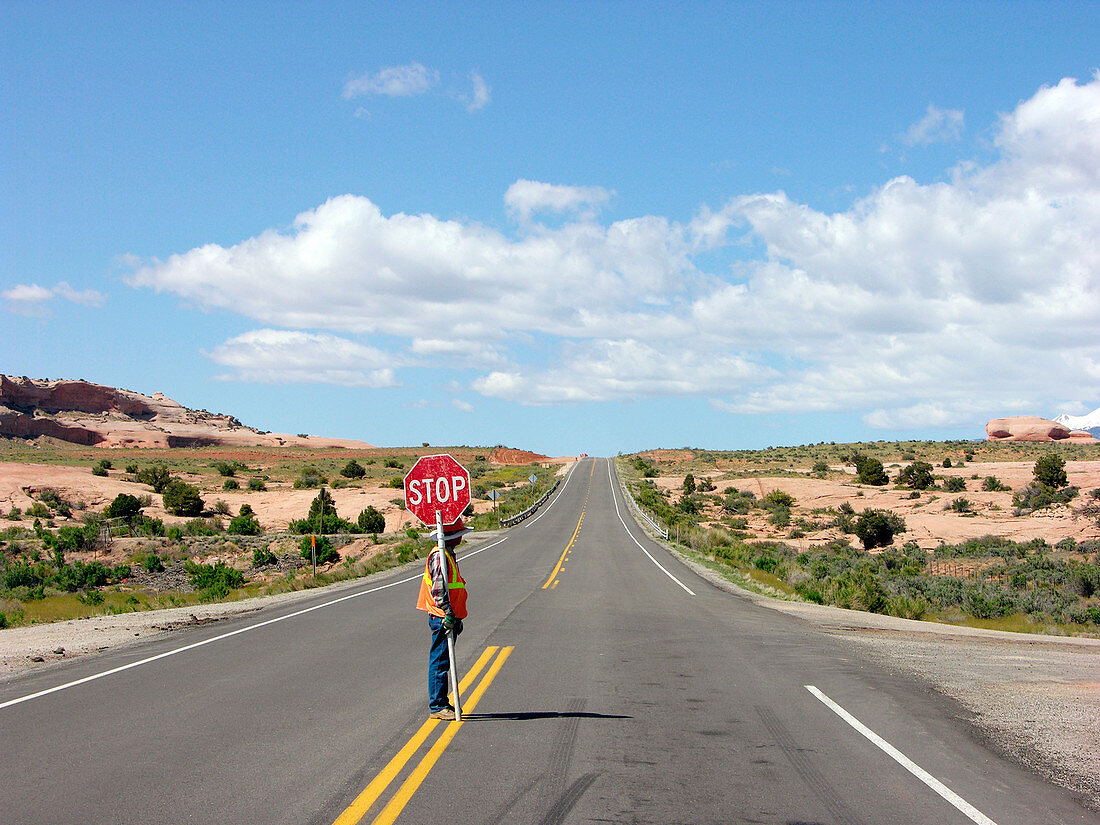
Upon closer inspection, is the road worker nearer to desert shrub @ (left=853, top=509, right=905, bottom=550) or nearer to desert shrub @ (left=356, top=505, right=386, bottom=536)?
desert shrub @ (left=853, top=509, right=905, bottom=550)

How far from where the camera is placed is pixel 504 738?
6770mm

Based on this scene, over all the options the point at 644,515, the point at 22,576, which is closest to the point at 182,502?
the point at 22,576

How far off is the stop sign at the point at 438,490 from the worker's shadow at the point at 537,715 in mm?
1916

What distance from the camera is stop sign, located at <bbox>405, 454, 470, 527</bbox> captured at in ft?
25.6

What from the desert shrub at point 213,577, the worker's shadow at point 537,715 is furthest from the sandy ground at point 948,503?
the worker's shadow at point 537,715

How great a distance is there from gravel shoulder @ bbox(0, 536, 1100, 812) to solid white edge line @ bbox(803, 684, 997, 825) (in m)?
0.95

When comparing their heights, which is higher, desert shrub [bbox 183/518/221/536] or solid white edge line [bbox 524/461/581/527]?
solid white edge line [bbox 524/461/581/527]

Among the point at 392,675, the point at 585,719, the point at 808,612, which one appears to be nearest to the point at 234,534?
the point at 808,612

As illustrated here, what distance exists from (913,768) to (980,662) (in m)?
6.05

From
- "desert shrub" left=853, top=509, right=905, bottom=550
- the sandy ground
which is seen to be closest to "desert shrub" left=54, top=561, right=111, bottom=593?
the sandy ground

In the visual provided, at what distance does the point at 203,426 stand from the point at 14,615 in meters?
157

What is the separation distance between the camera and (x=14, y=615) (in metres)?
17.9

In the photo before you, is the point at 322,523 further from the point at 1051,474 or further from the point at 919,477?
the point at 1051,474

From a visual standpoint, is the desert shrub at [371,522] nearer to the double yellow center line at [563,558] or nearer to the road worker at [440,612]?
the double yellow center line at [563,558]
